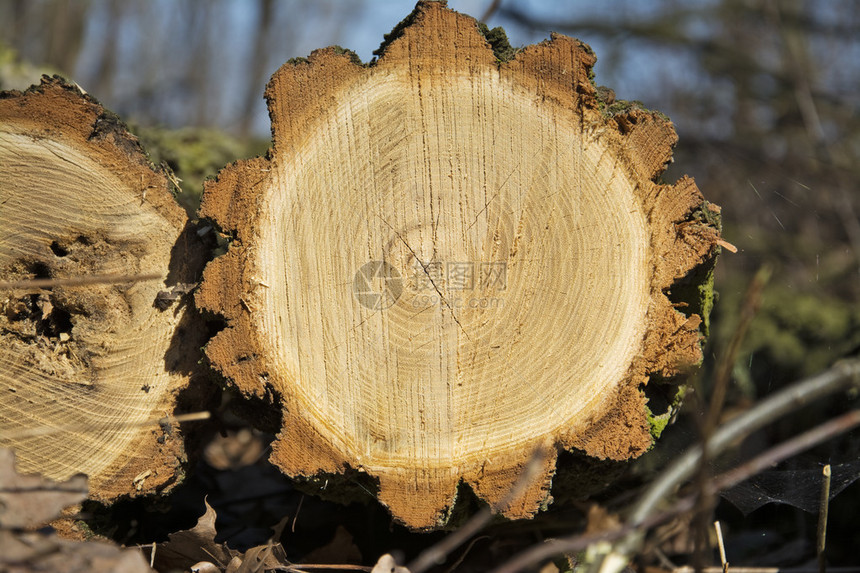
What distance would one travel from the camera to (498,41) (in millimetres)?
1828

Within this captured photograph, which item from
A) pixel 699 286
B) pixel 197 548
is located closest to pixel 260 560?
pixel 197 548

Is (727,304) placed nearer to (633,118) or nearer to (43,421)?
(633,118)

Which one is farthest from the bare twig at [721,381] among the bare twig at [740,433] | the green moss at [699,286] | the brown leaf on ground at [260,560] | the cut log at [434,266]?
the brown leaf on ground at [260,560]

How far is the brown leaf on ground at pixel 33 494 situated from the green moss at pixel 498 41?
1411 millimetres

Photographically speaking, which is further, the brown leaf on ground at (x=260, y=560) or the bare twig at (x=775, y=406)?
the brown leaf on ground at (x=260, y=560)

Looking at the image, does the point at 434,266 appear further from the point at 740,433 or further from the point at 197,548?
the point at 197,548

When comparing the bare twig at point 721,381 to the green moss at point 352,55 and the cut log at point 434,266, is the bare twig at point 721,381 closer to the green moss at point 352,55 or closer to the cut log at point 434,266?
the cut log at point 434,266

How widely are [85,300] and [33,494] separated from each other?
624 mm

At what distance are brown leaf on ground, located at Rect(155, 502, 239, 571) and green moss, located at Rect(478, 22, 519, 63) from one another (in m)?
1.40

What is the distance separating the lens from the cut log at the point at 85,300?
181 cm

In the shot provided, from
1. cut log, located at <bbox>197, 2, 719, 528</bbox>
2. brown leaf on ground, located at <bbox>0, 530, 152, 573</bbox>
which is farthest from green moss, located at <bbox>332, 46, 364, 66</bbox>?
brown leaf on ground, located at <bbox>0, 530, 152, 573</bbox>

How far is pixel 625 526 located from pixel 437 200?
3.10ft

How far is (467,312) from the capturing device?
70.2 inches

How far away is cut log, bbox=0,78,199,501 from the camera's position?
181cm
